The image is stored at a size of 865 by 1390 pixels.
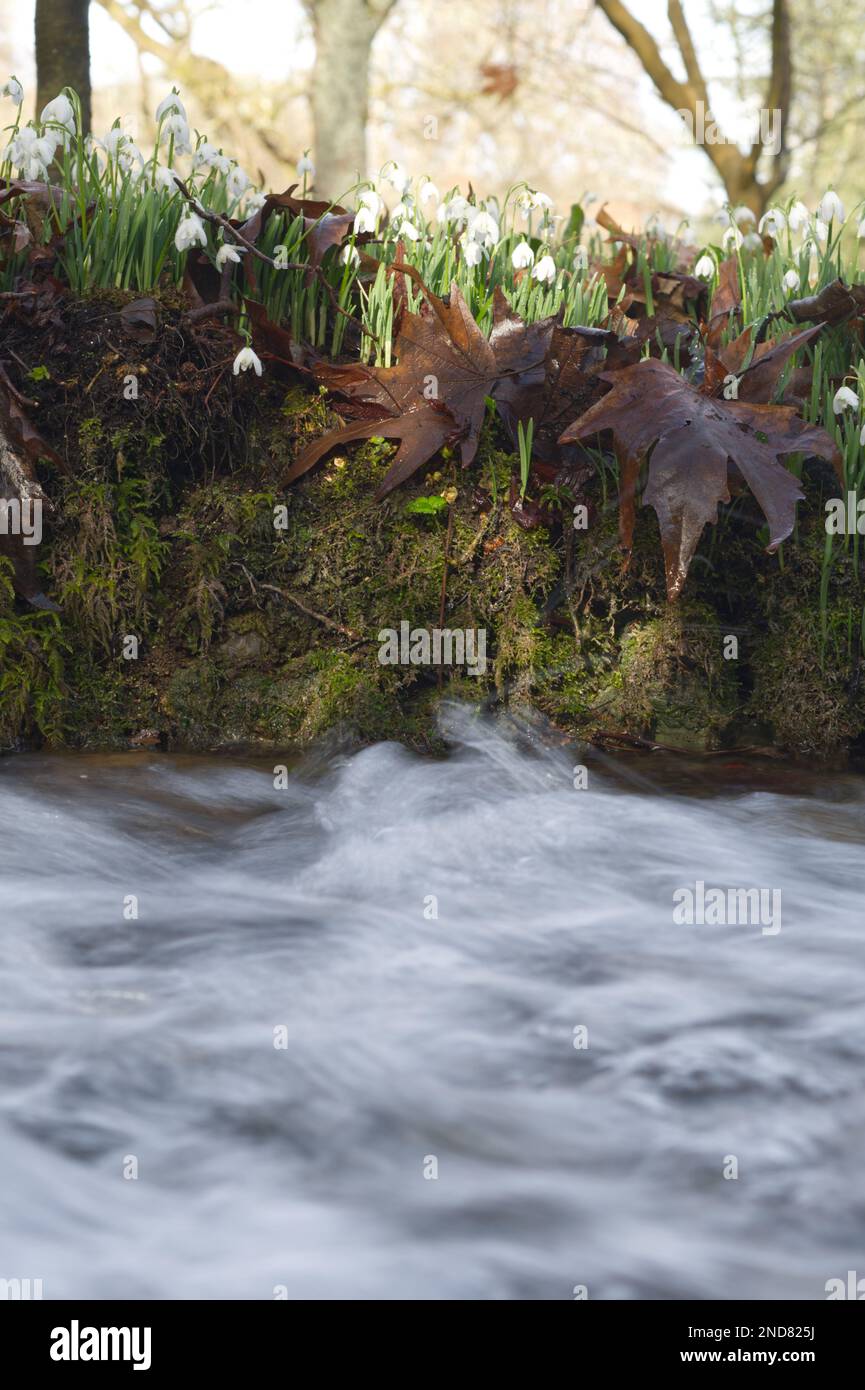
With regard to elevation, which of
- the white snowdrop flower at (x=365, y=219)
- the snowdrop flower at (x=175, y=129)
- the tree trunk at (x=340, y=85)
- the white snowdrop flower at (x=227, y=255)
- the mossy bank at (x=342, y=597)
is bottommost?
the mossy bank at (x=342, y=597)

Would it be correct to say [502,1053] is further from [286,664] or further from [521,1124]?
[286,664]

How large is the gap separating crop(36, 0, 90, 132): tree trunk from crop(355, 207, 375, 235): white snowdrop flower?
2522mm

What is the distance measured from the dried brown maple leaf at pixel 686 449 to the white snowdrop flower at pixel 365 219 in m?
0.94

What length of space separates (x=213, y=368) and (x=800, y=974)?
2266mm

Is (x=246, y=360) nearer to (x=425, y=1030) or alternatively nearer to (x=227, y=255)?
(x=227, y=255)

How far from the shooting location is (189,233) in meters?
3.33

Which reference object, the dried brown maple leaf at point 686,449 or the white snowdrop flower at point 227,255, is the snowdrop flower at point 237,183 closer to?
the white snowdrop flower at point 227,255

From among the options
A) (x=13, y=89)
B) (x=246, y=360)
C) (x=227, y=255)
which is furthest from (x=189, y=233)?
(x=13, y=89)

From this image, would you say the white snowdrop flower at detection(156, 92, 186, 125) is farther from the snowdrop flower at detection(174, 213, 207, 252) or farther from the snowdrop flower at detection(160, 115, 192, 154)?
the snowdrop flower at detection(174, 213, 207, 252)

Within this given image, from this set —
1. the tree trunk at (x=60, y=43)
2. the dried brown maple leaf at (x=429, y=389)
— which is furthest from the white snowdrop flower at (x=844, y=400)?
the tree trunk at (x=60, y=43)

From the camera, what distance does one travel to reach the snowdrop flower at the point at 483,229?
3.74 metres

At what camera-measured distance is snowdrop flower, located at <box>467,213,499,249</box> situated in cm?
374

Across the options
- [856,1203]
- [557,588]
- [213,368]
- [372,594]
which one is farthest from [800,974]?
[213,368]

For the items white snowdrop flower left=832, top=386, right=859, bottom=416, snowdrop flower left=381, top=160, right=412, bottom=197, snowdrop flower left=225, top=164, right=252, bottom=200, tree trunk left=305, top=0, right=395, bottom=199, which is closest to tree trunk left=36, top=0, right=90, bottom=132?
snowdrop flower left=225, top=164, right=252, bottom=200
